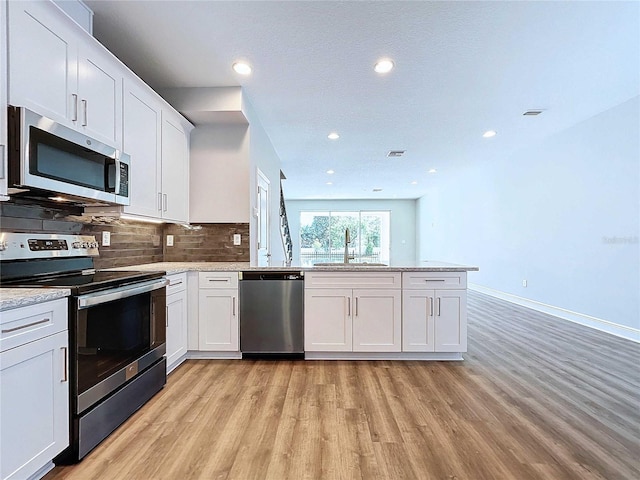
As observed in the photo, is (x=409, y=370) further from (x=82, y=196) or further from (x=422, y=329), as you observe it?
(x=82, y=196)

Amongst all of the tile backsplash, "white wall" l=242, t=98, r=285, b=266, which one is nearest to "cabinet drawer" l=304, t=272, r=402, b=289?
"white wall" l=242, t=98, r=285, b=266

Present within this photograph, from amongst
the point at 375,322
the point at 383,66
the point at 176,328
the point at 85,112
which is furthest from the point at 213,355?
the point at 383,66

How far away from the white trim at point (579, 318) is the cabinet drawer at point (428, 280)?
236 cm

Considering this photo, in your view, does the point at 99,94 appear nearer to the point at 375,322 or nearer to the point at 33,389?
the point at 33,389

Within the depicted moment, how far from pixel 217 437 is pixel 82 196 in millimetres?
1614

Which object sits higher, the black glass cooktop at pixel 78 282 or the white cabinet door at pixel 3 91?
the white cabinet door at pixel 3 91

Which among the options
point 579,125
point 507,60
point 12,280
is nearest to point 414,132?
point 507,60

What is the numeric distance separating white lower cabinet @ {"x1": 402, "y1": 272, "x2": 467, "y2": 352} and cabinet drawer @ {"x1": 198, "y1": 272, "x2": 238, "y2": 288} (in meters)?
1.59

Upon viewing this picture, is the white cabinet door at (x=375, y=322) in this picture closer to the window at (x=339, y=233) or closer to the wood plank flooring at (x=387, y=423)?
the wood plank flooring at (x=387, y=423)

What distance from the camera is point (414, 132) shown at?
460cm

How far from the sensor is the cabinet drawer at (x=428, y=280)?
9.99 ft

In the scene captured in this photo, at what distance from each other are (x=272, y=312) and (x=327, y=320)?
0.52 metres

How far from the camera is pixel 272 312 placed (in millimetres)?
3105

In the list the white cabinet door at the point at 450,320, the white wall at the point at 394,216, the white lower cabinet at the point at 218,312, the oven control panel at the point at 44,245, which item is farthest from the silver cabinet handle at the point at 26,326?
the white wall at the point at 394,216
